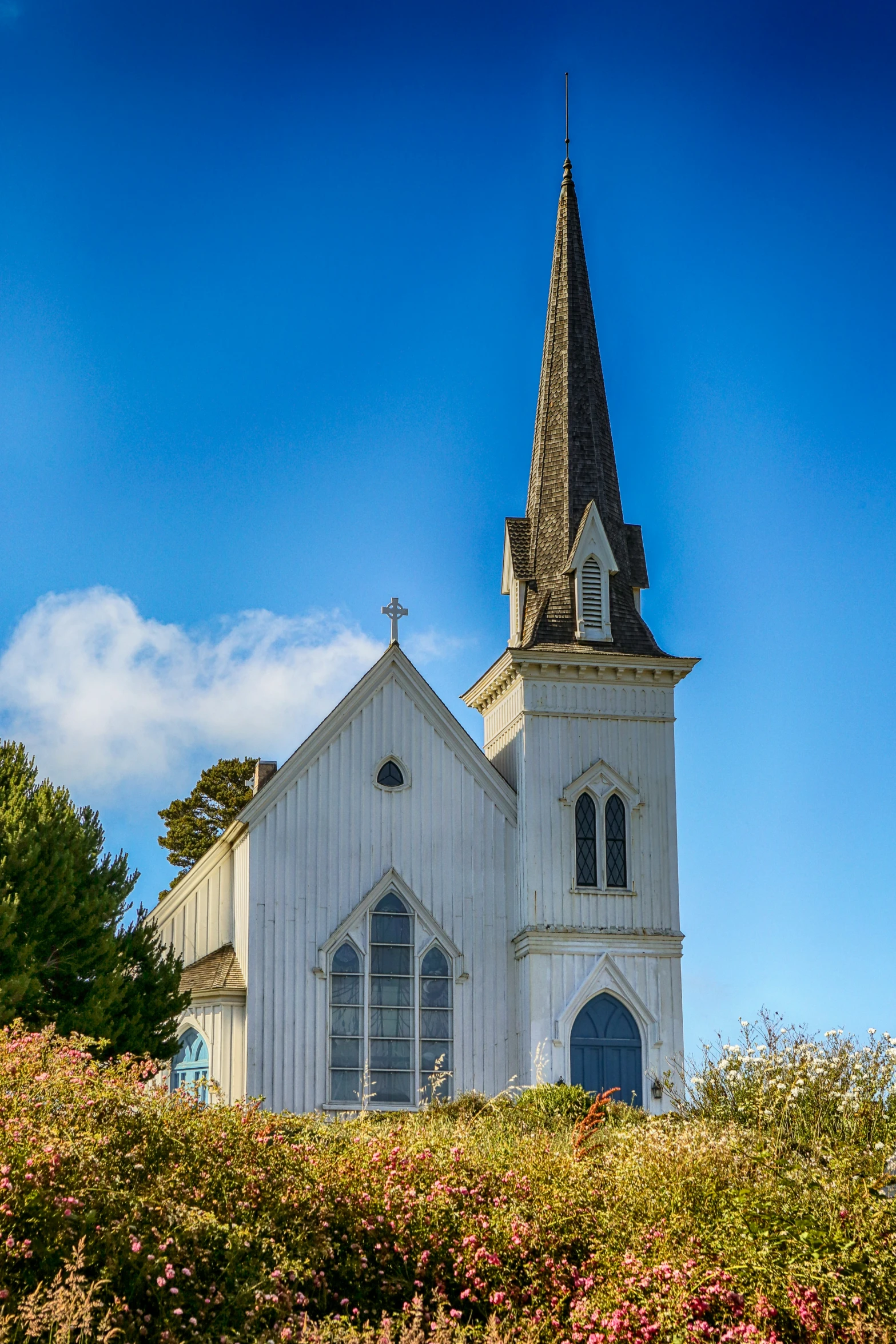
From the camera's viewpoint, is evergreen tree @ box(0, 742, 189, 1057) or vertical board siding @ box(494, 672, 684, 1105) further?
vertical board siding @ box(494, 672, 684, 1105)

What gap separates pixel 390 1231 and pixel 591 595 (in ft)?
62.1

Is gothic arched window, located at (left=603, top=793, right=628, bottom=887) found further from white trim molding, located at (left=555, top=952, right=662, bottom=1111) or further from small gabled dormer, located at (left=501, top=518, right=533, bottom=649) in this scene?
small gabled dormer, located at (left=501, top=518, right=533, bottom=649)

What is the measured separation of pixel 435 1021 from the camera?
2602cm

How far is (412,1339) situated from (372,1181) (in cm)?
244

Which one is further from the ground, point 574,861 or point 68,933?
point 574,861

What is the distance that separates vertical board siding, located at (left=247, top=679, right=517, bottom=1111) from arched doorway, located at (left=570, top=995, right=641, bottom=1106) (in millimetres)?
1174

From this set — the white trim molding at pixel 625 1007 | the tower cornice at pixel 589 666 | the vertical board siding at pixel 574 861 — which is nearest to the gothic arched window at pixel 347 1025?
the vertical board siding at pixel 574 861

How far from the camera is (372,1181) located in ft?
39.0

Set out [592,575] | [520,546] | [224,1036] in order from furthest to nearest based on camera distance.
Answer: [520,546] < [592,575] < [224,1036]

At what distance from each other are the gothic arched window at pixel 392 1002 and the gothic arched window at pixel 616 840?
389 centimetres

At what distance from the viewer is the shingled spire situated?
29.2 metres

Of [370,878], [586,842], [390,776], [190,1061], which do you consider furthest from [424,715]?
[190,1061]

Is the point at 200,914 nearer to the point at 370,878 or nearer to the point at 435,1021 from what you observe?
A: the point at 370,878

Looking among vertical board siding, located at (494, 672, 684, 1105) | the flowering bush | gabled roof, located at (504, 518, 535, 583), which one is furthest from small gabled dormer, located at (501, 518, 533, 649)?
the flowering bush
